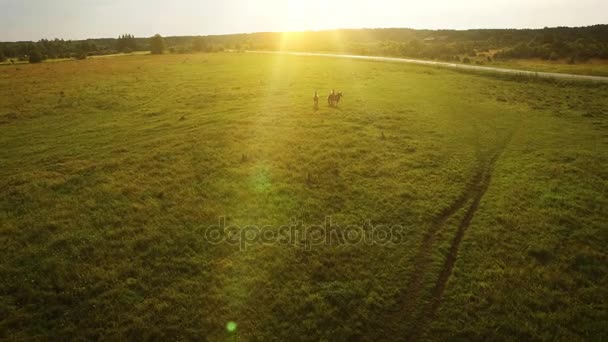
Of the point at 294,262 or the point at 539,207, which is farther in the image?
the point at 539,207

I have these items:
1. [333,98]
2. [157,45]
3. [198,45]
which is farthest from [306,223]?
[198,45]

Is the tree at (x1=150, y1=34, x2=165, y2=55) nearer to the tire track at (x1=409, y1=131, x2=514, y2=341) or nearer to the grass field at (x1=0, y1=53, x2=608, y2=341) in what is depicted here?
the grass field at (x1=0, y1=53, x2=608, y2=341)

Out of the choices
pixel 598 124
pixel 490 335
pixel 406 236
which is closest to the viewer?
pixel 490 335

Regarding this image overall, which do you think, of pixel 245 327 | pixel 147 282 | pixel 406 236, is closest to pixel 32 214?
pixel 147 282

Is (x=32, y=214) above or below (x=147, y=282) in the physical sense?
above

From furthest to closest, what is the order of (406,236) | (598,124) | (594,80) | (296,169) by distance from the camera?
(594,80) → (598,124) → (296,169) → (406,236)

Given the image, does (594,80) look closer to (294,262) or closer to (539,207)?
(539,207)

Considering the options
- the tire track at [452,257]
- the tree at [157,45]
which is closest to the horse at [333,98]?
the tire track at [452,257]
